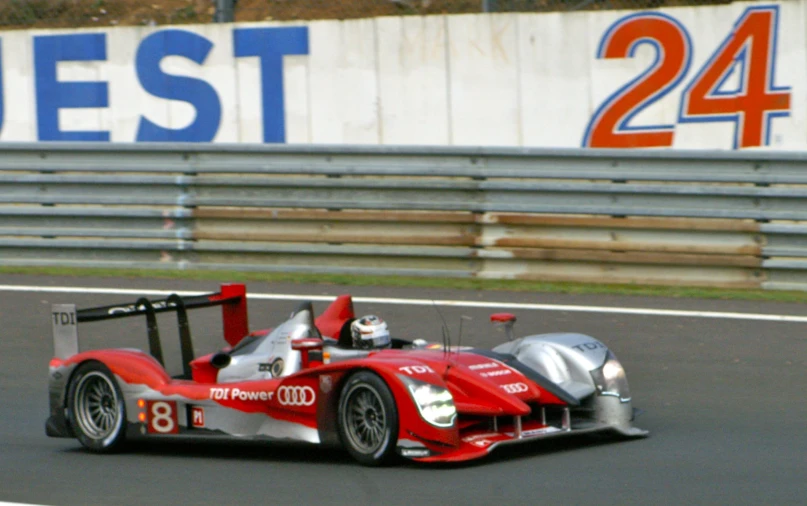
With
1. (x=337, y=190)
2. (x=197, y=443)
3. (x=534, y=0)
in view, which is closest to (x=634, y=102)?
(x=534, y=0)

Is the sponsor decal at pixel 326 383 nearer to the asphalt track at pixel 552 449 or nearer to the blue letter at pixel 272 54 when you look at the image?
the asphalt track at pixel 552 449

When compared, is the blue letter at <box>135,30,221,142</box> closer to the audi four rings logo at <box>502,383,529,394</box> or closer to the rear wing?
the rear wing

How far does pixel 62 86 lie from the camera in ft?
45.2

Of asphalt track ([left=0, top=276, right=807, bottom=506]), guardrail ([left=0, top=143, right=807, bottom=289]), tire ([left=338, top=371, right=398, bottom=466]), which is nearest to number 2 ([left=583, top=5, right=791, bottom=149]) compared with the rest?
guardrail ([left=0, top=143, right=807, bottom=289])

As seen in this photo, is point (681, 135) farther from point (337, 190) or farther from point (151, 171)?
point (151, 171)

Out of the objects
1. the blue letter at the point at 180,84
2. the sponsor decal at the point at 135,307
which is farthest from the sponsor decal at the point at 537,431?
the blue letter at the point at 180,84

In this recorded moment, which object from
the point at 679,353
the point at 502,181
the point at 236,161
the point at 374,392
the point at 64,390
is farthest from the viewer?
the point at 236,161

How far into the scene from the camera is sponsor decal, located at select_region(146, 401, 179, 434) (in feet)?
22.1

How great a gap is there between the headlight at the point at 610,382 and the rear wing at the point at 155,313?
219cm

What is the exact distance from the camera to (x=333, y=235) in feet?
38.3

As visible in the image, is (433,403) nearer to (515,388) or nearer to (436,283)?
(515,388)

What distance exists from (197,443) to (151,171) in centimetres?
532

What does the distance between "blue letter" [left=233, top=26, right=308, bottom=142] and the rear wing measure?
223 inches

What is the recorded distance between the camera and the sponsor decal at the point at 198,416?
6.62 meters
